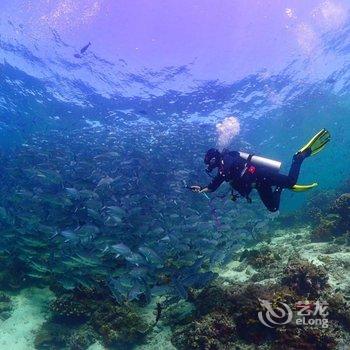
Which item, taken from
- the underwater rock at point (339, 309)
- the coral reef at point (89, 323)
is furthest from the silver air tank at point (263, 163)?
the coral reef at point (89, 323)

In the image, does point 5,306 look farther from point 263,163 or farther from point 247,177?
point 263,163

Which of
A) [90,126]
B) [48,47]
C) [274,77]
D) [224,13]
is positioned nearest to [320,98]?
[274,77]

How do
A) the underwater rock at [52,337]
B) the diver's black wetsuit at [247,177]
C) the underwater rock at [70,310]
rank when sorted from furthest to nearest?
the underwater rock at [70,310] < the underwater rock at [52,337] < the diver's black wetsuit at [247,177]

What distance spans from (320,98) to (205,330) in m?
35.3

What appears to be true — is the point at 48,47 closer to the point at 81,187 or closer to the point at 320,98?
the point at 81,187

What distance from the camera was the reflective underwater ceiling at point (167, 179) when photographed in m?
8.97

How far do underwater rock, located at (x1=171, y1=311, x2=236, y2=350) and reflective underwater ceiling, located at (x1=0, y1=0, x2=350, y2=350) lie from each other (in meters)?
0.03

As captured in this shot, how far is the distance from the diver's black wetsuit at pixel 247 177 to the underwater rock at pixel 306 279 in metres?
1.94

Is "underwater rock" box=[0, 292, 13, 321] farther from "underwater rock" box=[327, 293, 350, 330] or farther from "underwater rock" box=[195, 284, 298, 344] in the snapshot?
"underwater rock" box=[327, 293, 350, 330]

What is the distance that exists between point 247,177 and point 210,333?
356 centimetres

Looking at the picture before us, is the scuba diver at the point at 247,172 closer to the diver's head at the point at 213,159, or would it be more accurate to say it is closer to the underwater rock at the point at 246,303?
the diver's head at the point at 213,159

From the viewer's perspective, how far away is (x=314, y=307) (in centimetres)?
799

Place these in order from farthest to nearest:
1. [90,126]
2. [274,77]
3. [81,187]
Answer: [90,126]
[274,77]
[81,187]

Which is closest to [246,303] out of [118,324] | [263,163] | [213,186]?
[213,186]
